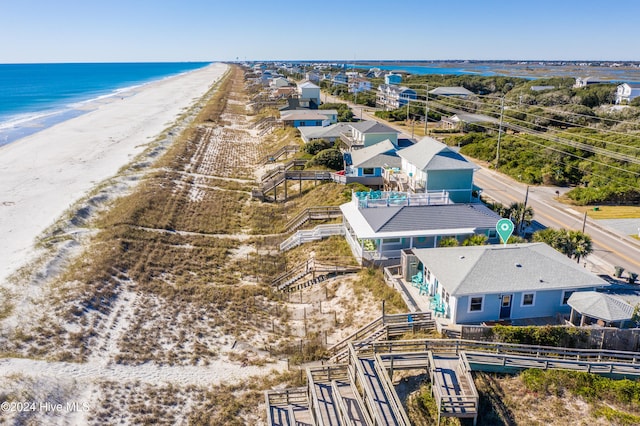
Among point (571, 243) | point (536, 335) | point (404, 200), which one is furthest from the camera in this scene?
point (404, 200)

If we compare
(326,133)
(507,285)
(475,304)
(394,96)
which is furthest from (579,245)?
(394,96)

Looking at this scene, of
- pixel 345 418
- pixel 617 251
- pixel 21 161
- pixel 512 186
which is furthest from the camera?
pixel 21 161

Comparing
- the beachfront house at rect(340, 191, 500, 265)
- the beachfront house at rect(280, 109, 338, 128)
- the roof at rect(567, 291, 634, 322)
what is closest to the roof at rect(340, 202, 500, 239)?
the beachfront house at rect(340, 191, 500, 265)

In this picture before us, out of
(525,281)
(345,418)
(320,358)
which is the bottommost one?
(320,358)

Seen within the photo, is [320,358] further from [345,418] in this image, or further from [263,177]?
[263,177]

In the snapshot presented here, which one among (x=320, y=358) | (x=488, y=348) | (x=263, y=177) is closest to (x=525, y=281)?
(x=488, y=348)

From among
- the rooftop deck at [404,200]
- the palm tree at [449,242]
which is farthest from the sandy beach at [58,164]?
the palm tree at [449,242]

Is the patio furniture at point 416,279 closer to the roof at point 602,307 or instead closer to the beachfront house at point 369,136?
the roof at point 602,307

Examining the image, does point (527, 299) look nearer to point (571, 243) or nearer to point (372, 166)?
point (571, 243)
